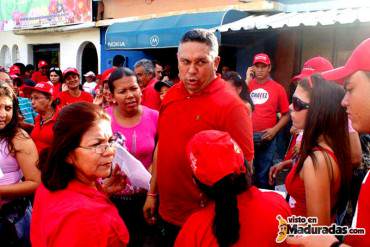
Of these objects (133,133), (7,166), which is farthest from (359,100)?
(7,166)

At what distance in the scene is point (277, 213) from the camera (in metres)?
1.69

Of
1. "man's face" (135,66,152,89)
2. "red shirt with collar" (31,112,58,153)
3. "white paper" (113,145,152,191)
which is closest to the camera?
"white paper" (113,145,152,191)

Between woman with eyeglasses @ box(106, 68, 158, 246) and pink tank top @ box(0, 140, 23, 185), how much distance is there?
2.52 ft

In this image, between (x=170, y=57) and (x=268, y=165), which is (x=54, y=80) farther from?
(x=268, y=165)

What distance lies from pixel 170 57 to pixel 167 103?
355 inches

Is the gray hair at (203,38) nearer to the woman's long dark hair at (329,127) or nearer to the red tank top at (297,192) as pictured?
the woman's long dark hair at (329,127)

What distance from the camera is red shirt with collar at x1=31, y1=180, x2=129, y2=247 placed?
1.55 metres

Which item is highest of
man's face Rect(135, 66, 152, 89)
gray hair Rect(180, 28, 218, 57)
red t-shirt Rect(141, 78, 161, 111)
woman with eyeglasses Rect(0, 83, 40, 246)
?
gray hair Rect(180, 28, 218, 57)

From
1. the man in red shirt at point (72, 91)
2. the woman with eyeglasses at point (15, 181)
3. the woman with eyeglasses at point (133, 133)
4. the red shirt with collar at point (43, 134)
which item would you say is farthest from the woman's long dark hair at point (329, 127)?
the man in red shirt at point (72, 91)

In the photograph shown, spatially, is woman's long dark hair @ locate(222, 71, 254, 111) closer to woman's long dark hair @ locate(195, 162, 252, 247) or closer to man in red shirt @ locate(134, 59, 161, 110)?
man in red shirt @ locate(134, 59, 161, 110)

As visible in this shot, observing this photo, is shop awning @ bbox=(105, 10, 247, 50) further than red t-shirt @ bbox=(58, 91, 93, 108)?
Yes

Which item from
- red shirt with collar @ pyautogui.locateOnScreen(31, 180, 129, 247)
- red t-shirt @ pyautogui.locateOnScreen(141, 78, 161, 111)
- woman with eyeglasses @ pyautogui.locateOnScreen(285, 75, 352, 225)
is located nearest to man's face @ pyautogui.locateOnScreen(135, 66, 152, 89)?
red t-shirt @ pyautogui.locateOnScreen(141, 78, 161, 111)

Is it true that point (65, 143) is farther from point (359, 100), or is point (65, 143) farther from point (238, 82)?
point (238, 82)

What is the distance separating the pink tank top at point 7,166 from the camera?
2.52 m
